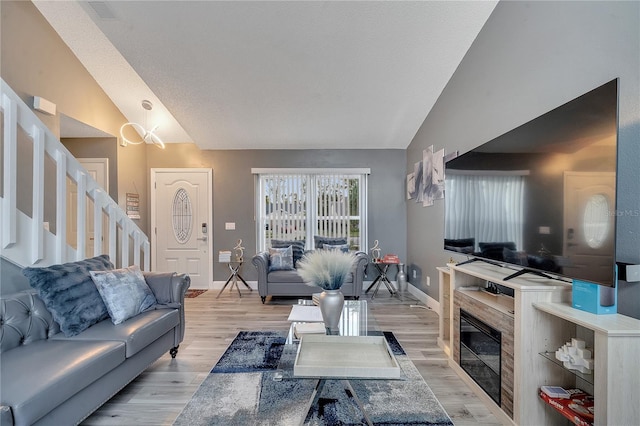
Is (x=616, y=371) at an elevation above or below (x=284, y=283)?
above

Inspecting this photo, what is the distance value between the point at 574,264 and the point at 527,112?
4.28ft

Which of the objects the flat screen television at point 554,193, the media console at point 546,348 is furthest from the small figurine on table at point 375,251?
the media console at point 546,348

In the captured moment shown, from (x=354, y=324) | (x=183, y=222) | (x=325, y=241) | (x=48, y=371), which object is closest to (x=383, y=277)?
(x=325, y=241)

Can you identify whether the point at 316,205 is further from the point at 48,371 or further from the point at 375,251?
the point at 48,371

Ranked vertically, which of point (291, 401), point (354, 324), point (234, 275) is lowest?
point (291, 401)

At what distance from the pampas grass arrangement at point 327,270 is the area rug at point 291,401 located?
0.47 meters

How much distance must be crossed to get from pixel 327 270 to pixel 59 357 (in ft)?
5.09

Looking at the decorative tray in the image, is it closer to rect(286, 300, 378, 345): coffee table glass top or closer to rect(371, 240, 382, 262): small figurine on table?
rect(286, 300, 378, 345): coffee table glass top

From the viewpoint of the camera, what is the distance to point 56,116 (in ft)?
12.0

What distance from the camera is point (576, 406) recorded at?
1471 millimetres

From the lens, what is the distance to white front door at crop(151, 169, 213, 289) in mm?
5332

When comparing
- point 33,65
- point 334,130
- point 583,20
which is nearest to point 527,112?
point 583,20

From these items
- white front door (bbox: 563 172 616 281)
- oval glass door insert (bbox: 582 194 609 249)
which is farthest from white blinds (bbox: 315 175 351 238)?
oval glass door insert (bbox: 582 194 609 249)

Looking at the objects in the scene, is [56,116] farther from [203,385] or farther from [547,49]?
[547,49]
